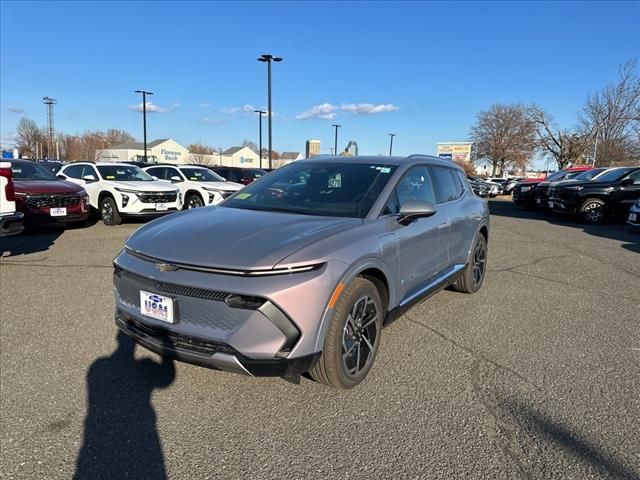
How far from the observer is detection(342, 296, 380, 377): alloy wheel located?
2910mm

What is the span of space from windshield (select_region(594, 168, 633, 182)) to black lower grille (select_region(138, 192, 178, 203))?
12.6 metres

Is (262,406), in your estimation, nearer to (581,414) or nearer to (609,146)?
(581,414)

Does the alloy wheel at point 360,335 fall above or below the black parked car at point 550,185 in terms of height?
below

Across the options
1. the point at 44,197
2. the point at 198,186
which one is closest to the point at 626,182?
the point at 198,186

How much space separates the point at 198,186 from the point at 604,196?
11.9 metres

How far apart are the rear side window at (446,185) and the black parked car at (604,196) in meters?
9.94

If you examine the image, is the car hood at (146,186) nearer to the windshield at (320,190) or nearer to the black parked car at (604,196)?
the windshield at (320,190)

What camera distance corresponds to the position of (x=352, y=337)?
116 inches

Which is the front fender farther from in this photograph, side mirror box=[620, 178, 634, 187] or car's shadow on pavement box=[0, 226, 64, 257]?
side mirror box=[620, 178, 634, 187]

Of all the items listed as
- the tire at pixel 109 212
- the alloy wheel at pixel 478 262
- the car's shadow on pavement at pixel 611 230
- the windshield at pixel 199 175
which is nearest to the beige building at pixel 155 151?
the windshield at pixel 199 175

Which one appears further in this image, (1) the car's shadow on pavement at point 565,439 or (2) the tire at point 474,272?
(2) the tire at point 474,272

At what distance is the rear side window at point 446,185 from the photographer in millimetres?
4539

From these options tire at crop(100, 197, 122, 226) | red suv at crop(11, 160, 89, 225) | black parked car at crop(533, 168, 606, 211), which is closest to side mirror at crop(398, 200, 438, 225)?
red suv at crop(11, 160, 89, 225)

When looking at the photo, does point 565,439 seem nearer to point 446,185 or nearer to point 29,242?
point 446,185
